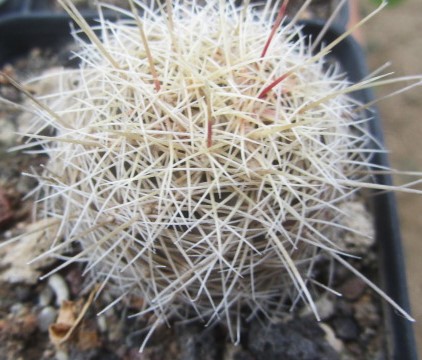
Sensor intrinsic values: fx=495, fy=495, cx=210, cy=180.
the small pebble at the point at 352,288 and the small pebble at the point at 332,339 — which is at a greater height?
the small pebble at the point at 352,288

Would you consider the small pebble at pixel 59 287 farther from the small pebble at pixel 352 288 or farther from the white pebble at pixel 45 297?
the small pebble at pixel 352 288

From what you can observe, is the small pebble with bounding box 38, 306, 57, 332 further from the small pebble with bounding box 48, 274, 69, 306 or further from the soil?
the soil

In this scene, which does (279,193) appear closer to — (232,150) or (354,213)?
(232,150)

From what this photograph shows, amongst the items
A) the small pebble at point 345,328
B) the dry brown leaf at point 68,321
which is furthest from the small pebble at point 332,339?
the dry brown leaf at point 68,321

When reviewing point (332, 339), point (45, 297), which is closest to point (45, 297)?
point (45, 297)

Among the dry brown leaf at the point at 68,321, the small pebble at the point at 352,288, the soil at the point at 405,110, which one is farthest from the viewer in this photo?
the soil at the point at 405,110

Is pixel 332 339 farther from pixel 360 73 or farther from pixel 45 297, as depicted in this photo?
pixel 360 73
